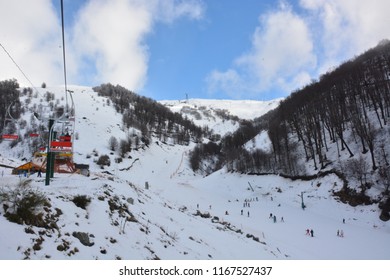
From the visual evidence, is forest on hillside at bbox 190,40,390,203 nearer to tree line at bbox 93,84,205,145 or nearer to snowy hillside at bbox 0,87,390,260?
snowy hillside at bbox 0,87,390,260

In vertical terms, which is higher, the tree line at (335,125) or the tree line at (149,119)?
the tree line at (149,119)

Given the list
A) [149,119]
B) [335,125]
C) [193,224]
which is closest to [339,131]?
[335,125]

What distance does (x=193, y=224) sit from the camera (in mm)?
16219

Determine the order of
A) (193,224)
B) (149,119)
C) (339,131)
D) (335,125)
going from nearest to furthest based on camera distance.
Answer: (193,224) → (339,131) → (335,125) → (149,119)

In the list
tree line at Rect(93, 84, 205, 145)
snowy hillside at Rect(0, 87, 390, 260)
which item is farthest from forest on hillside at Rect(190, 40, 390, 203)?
tree line at Rect(93, 84, 205, 145)

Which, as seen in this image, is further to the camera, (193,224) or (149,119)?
(149,119)

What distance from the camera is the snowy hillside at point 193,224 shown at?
6883mm

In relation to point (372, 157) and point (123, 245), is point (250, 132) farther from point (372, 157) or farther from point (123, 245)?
point (123, 245)

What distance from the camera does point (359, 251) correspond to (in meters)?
20.8

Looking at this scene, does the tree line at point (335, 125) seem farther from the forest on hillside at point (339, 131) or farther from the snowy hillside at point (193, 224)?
the snowy hillside at point (193, 224)

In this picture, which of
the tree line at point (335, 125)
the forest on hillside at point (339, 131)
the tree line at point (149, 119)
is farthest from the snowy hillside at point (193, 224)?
the tree line at point (149, 119)

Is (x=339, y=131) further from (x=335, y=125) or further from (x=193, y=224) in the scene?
(x=193, y=224)

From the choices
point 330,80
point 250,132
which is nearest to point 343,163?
point 330,80

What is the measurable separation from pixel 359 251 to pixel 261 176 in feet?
120
